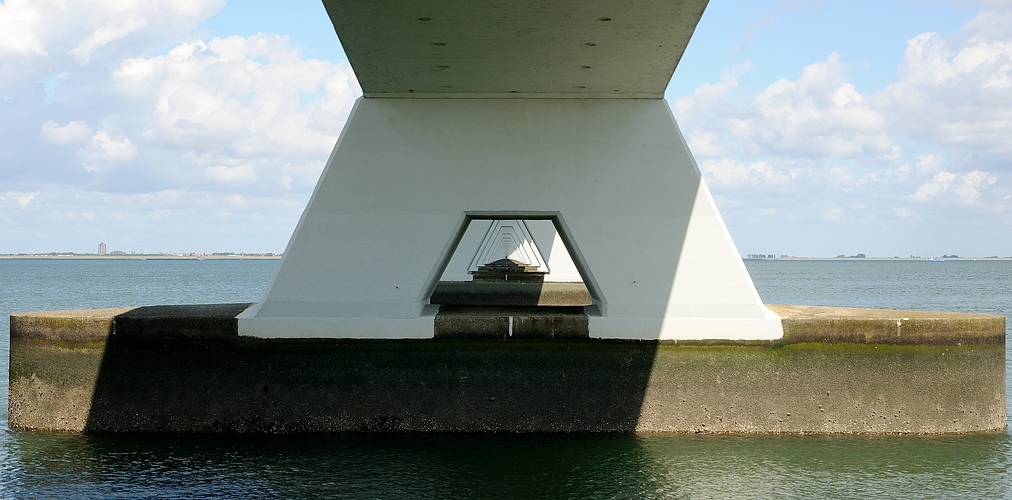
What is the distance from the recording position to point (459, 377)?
1097 cm

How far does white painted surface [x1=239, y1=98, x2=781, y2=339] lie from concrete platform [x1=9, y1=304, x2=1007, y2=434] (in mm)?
673

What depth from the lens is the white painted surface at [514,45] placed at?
27.4 feet

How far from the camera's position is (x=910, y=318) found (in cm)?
1090

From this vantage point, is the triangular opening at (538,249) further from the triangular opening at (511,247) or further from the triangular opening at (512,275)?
the triangular opening at (511,247)

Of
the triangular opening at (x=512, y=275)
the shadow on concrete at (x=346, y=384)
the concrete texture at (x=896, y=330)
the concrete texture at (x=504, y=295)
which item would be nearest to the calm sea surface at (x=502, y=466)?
the shadow on concrete at (x=346, y=384)

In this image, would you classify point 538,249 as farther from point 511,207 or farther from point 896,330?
point 896,330

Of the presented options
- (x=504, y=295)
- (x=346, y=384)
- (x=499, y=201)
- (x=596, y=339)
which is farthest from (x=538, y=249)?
(x=346, y=384)

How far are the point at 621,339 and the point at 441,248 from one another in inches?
101

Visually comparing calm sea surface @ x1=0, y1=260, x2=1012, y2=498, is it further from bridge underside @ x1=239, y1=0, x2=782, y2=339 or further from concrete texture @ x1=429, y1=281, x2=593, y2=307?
concrete texture @ x1=429, y1=281, x2=593, y2=307

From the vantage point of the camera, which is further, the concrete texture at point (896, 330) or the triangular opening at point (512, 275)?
the triangular opening at point (512, 275)

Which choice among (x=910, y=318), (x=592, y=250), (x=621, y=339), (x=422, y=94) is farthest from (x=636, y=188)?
(x=910, y=318)

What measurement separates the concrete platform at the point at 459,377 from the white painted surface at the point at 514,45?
3245mm

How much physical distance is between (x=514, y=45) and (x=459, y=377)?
163 inches

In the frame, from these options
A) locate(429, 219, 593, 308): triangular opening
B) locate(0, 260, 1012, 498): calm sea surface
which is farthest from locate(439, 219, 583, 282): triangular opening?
locate(0, 260, 1012, 498): calm sea surface
